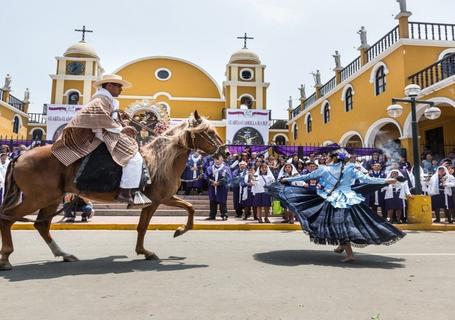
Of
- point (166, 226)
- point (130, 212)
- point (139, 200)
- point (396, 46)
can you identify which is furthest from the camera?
point (396, 46)

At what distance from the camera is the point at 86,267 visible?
4734 mm

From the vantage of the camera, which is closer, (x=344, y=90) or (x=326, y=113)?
(x=344, y=90)

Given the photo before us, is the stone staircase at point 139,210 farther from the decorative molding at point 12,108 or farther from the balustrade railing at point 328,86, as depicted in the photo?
the decorative molding at point 12,108

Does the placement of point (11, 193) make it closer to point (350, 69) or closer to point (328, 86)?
point (350, 69)

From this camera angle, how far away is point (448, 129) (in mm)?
19844

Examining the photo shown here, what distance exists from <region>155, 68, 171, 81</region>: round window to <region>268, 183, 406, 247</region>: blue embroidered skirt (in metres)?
30.6

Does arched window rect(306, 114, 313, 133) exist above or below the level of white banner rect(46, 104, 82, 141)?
above

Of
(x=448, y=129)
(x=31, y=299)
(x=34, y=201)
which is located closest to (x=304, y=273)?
(x=31, y=299)

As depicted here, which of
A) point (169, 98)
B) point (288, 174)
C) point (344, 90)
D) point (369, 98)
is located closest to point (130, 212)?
point (288, 174)

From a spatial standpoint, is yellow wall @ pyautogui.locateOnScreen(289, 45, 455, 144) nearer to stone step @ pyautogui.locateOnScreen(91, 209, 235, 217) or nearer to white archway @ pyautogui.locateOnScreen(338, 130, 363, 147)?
white archway @ pyautogui.locateOnScreen(338, 130, 363, 147)

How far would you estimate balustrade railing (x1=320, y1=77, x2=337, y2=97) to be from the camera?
26408mm

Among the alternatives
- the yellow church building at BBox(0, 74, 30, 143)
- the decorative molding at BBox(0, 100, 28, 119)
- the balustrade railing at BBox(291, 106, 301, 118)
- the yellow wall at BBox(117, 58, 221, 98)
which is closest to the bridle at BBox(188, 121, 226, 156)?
the yellow church building at BBox(0, 74, 30, 143)

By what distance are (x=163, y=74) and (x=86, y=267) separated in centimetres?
3160

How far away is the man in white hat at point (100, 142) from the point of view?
15.7 feet
